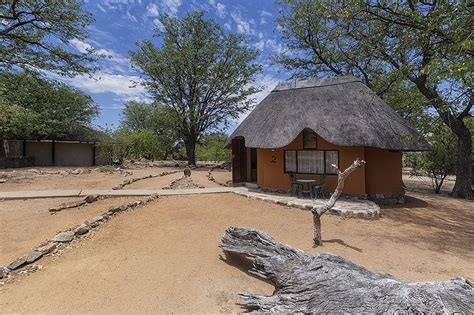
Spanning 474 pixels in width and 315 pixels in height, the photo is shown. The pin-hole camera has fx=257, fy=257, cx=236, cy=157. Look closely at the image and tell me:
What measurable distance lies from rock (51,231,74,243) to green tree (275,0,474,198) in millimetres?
8767

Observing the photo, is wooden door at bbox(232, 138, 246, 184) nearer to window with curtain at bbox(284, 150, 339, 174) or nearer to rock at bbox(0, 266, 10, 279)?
window with curtain at bbox(284, 150, 339, 174)

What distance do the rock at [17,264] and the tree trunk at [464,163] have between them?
604 inches

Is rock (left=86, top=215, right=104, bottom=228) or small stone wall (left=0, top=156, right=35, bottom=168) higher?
small stone wall (left=0, top=156, right=35, bottom=168)

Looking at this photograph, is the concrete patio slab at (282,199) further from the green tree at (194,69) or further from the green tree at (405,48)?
the green tree at (194,69)

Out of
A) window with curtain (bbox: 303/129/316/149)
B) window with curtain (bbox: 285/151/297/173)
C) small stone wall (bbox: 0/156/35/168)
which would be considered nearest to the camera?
window with curtain (bbox: 303/129/316/149)

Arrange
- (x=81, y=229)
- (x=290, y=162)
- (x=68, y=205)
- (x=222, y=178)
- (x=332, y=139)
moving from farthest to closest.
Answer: (x=222, y=178) → (x=290, y=162) → (x=332, y=139) → (x=68, y=205) → (x=81, y=229)

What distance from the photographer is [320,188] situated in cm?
970

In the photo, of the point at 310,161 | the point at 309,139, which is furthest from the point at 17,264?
the point at 309,139

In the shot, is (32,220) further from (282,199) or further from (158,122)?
(158,122)

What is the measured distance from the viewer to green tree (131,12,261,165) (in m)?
22.4

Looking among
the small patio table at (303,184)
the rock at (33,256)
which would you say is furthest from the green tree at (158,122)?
the rock at (33,256)

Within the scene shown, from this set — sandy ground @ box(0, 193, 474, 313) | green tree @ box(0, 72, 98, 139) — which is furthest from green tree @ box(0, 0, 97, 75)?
sandy ground @ box(0, 193, 474, 313)

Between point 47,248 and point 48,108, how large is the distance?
2306 cm

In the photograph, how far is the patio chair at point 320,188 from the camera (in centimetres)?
942
